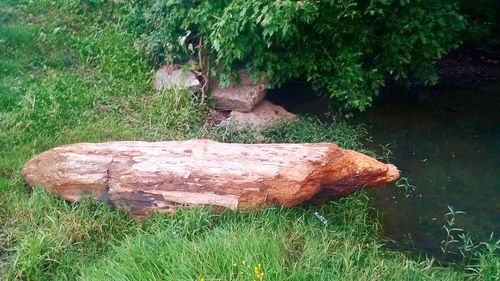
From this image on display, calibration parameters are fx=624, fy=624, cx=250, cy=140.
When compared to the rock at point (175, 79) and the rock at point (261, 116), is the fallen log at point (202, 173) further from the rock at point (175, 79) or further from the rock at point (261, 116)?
the rock at point (175, 79)

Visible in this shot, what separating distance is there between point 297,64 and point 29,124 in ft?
8.62

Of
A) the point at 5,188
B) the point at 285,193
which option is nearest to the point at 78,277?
the point at 5,188

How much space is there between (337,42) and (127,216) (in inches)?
114

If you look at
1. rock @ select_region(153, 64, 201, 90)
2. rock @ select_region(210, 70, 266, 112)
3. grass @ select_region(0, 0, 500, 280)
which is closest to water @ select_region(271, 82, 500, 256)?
grass @ select_region(0, 0, 500, 280)

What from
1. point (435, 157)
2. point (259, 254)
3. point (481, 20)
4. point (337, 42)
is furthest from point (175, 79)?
point (481, 20)

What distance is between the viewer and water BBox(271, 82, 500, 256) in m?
5.05

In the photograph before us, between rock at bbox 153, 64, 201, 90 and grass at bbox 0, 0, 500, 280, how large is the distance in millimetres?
121

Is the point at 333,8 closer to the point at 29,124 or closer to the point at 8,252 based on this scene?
the point at 29,124

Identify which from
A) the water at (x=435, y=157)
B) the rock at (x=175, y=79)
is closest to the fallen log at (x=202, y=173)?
the water at (x=435, y=157)

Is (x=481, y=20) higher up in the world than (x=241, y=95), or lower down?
higher up

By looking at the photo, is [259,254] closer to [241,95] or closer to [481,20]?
[241,95]

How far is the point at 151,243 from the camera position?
13.4 feet

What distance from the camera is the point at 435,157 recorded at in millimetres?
6102

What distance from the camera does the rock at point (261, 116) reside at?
6.39m
